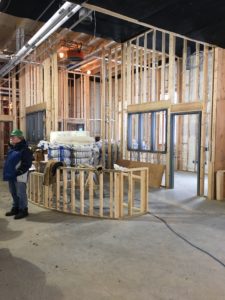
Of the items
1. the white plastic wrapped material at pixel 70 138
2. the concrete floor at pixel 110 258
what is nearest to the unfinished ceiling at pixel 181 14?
the concrete floor at pixel 110 258

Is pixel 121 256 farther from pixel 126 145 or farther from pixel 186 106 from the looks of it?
pixel 126 145

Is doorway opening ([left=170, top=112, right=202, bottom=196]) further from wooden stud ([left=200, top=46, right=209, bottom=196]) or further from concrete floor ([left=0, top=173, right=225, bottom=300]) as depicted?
concrete floor ([left=0, top=173, right=225, bottom=300])

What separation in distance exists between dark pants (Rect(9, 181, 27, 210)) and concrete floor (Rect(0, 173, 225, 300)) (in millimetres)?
249

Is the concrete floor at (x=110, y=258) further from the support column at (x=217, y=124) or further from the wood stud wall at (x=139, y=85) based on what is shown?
the wood stud wall at (x=139, y=85)

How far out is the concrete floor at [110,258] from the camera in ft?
8.03

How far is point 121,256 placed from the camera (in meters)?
3.14

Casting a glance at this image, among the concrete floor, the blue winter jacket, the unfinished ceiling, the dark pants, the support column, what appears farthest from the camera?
the support column

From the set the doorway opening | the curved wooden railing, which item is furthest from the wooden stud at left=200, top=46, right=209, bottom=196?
the doorway opening

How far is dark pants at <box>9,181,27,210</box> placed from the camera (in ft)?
14.9

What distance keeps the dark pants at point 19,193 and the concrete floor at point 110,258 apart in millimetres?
249

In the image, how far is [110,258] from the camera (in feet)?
10.1

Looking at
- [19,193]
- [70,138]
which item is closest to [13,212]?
[19,193]

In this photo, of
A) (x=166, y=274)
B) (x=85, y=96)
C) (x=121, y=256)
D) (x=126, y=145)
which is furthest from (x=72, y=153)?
(x=85, y=96)

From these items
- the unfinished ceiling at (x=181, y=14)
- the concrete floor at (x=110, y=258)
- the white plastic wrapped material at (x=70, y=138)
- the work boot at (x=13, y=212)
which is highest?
the unfinished ceiling at (x=181, y=14)
